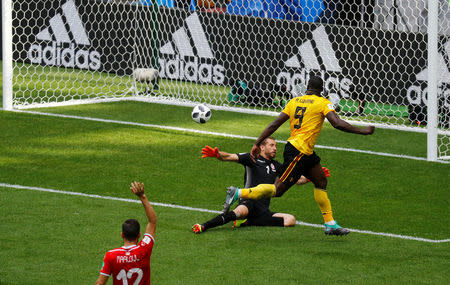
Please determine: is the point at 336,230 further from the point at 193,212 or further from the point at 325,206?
the point at 193,212

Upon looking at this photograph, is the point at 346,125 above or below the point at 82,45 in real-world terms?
above

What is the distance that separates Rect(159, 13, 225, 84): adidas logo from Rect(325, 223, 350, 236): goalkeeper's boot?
10.2 meters

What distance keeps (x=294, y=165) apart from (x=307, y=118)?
0.48m

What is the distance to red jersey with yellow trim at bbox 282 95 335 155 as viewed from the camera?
883 cm

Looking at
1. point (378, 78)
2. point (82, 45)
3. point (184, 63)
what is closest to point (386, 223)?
point (378, 78)

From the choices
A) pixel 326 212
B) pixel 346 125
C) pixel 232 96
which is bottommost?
pixel 232 96

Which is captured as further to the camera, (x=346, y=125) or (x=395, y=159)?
(x=395, y=159)

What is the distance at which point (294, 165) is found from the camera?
888cm

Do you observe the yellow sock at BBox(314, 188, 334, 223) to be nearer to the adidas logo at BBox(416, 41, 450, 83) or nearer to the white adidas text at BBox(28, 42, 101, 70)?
the adidas logo at BBox(416, 41, 450, 83)

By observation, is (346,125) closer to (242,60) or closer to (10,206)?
(10,206)

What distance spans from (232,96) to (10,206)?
8763mm

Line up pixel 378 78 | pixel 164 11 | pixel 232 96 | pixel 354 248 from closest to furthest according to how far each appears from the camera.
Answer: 1. pixel 354 248
2. pixel 378 78
3. pixel 232 96
4. pixel 164 11

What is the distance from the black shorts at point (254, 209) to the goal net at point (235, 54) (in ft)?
18.1

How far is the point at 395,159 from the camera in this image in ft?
43.1
